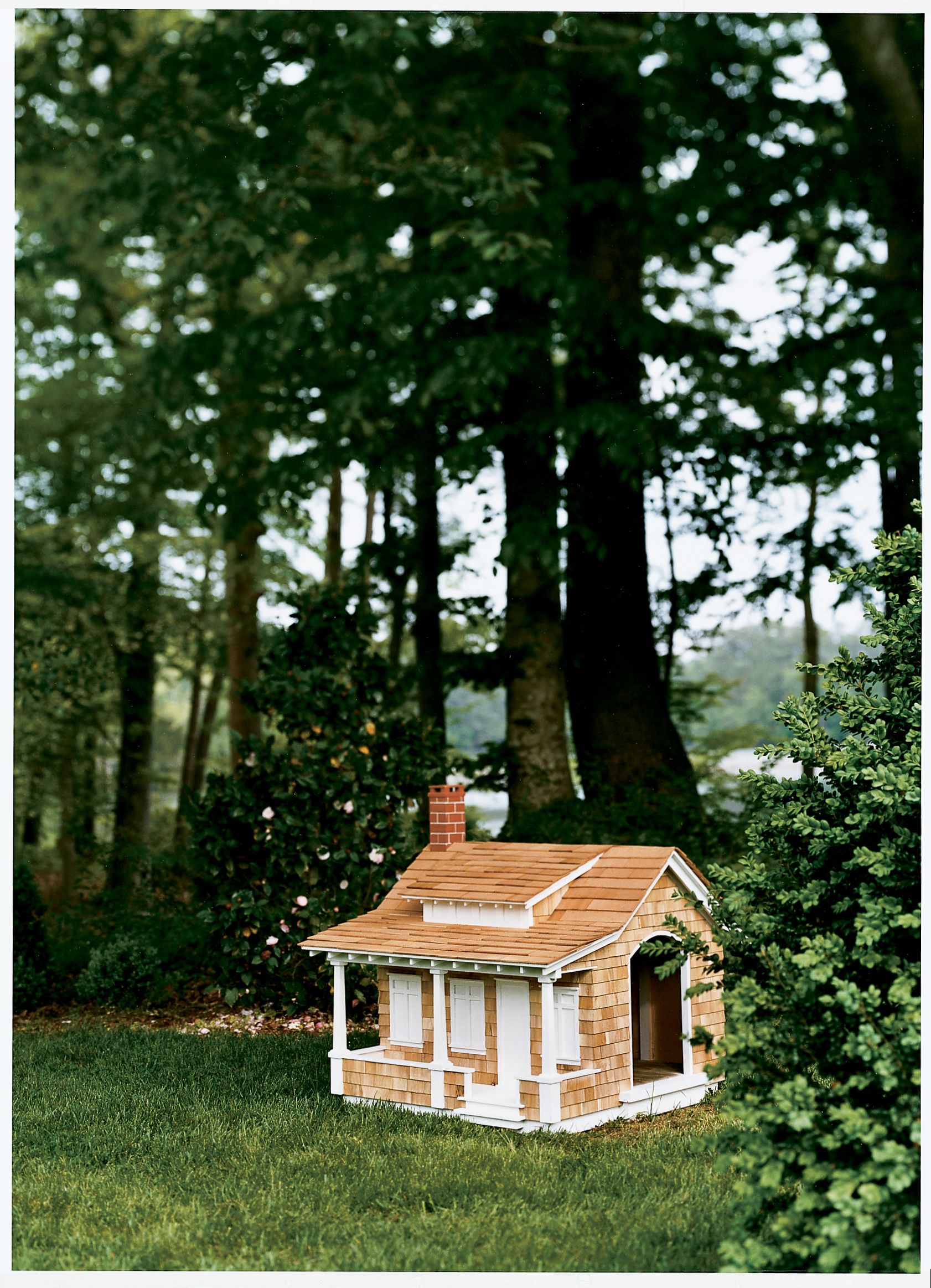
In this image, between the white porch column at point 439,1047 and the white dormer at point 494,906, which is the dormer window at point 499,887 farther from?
the white porch column at point 439,1047

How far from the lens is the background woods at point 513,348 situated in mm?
10273

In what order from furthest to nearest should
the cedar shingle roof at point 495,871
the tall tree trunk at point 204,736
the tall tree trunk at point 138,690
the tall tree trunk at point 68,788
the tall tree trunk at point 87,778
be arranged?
the tall tree trunk at point 204,736 < the tall tree trunk at point 87,778 < the tall tree trunk at point 68,788 < the tall tree trunk at point 138,690 < the cedar shingle roof at point 495,871

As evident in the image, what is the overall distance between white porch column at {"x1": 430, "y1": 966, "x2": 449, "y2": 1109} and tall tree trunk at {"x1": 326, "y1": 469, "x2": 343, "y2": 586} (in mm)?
9213

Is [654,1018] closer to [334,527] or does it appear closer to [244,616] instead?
[244,616]

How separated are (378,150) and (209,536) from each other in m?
7.45

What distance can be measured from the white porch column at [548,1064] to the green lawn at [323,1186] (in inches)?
4.5

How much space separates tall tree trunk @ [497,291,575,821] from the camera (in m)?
11.1

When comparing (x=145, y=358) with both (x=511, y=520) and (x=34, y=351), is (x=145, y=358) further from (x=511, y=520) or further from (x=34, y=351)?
(x=34, y=351)

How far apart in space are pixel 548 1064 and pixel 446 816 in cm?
193

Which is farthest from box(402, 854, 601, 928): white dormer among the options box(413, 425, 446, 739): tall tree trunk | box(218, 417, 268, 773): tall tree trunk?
box(218, 417, 268, 773): tall tree trunk

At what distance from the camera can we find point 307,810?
884 centimetres

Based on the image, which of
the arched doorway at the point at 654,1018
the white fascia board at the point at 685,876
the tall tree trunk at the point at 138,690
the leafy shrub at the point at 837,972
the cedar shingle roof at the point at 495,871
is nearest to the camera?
the leafy shrub at the point at 837,972

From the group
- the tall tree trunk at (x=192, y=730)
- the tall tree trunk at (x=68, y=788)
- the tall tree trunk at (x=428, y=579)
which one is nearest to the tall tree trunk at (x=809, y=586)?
the tall tree trunk at (x=428, y=579)

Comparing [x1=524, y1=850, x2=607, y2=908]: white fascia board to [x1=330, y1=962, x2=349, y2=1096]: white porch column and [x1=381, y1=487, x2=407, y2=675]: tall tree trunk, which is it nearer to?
[x1=330, y1=962, x2=349, y2=1096]: white porch column
